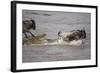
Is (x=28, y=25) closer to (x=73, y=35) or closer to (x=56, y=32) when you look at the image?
(x=56, y=32)

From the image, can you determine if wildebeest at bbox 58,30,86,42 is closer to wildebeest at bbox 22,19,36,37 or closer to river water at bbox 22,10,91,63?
river water at bbox 22,10,91,63

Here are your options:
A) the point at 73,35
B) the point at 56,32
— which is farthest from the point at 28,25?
the point at 73,35

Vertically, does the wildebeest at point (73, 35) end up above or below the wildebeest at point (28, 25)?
below

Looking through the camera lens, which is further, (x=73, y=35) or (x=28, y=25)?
(x=73, y=35)

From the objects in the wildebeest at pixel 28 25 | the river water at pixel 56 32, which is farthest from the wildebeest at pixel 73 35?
the wildebeest at pixel 28 25

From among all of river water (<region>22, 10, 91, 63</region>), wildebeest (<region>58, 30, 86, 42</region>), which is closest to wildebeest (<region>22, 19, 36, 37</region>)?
river water (<region>22, 10, 91, 63</region>)

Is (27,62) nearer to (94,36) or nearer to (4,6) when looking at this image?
(4,6)

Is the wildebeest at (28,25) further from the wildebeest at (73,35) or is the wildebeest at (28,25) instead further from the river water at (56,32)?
the wildebeest at (73,35)

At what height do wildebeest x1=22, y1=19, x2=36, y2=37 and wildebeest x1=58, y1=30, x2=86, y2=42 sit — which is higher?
wildebeest x1=22, y1=19, x2=36, y2=37
